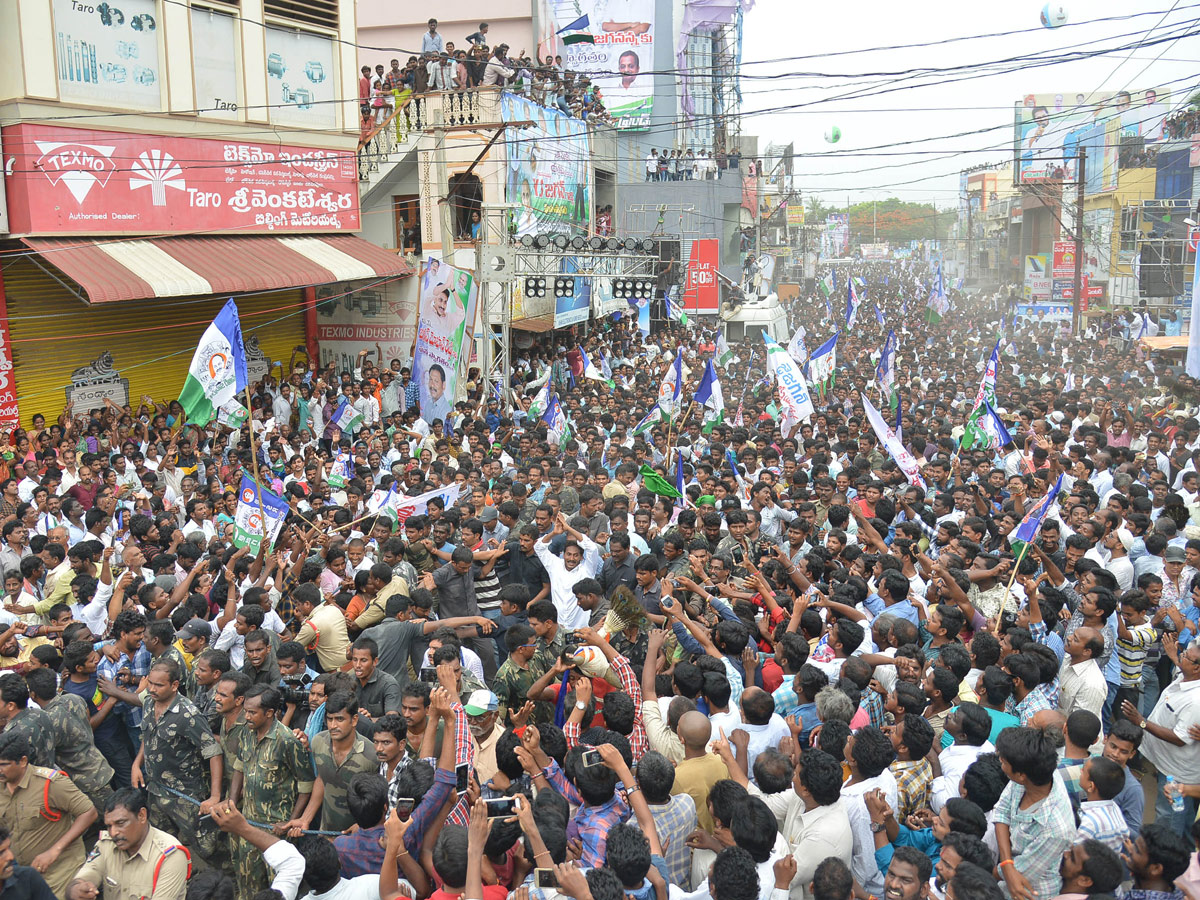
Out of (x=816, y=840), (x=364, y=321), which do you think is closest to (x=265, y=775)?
(x=816, y=840)

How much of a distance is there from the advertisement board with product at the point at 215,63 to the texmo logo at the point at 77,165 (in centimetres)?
227

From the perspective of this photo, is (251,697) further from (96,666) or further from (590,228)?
(590,228)

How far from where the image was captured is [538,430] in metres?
13.8

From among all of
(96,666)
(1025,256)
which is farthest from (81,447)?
(1025,256)

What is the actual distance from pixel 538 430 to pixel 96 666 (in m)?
8.34

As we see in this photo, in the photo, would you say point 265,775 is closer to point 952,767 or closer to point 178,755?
point 178,755

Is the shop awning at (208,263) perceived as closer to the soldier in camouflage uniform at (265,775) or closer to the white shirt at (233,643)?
the white shirt at (233,643)

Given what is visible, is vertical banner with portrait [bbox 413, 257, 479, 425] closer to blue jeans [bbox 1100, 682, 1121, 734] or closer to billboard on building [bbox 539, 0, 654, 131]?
blue jeans [bbox 1100, 682, 1121, 734]

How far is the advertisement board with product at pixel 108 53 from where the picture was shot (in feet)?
45.5

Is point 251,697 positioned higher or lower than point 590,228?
lower

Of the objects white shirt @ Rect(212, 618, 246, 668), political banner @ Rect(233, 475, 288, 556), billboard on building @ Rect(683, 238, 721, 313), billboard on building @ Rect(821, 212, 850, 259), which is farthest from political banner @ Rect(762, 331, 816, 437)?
billboard on building @ Rect(821, 212, 850, 259)

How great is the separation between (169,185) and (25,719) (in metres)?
12.7

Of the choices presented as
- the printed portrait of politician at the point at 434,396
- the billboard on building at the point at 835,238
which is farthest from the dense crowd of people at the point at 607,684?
the billboard on building at the point at 835,238

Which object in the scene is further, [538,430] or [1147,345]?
[1147,345]
